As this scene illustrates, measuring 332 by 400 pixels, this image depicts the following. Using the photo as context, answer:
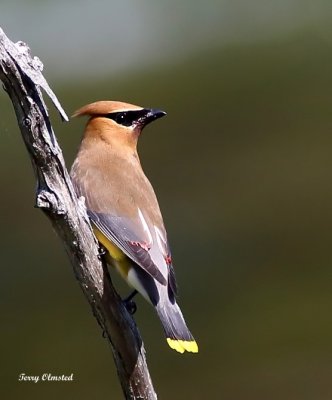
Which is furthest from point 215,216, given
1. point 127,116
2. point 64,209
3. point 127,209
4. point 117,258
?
point 64,209

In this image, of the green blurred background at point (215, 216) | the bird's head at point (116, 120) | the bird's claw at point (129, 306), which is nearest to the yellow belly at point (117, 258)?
the bird's claw at point (129, 306)

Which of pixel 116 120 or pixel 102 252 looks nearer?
pixel 102 252

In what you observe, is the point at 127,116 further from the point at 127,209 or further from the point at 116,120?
the point at 127,209

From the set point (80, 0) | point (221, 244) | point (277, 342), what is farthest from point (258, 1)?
point (277, 342)

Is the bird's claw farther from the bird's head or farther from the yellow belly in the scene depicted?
the bird's head

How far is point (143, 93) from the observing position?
1256 cm

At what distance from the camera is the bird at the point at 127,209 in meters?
5.13

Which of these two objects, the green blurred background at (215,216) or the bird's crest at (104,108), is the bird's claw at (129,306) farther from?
the green blurred background at (215,216)

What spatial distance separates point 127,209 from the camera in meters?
5.43

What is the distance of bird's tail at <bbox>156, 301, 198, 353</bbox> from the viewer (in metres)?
5.06

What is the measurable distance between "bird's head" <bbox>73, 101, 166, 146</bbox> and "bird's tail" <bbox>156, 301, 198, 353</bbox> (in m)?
1.00

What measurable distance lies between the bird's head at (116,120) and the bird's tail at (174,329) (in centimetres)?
100

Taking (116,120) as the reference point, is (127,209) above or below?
below

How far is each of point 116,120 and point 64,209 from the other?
4.49 ft
